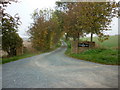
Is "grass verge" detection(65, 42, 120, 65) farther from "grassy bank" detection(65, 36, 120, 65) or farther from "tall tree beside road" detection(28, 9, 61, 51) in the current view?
"tall tree beside road" detection(28, 9, 61, 51)

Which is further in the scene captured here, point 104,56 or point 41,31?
point 41,31

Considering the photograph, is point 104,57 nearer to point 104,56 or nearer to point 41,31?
point 104,56

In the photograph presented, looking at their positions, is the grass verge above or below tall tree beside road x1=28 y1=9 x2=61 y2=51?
below

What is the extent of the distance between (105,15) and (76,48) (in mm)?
3520

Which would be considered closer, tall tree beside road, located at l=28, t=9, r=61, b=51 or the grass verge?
the grass verge

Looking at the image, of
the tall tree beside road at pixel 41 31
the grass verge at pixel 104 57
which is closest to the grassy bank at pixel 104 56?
the grass verge at pixel 104 57

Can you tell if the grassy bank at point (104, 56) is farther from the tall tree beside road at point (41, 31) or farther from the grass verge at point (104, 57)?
the tall tree beside road at point (41, 31)

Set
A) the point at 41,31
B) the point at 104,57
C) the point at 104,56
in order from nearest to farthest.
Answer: the point at 104,57 < the point at 104,56 < the point at 41,31

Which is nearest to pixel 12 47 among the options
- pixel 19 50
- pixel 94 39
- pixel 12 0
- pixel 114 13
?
pixel 19 50

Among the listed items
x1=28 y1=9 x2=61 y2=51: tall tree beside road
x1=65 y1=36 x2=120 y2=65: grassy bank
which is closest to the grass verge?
x1=65 y1=36 x2=120 y2=65: grassy bank

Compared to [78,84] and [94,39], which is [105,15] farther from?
[78,84]

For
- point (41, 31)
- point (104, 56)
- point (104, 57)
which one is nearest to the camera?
point (104, 57)

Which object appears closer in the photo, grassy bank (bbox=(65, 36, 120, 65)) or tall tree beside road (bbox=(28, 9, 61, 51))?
grassy bank (bbox=(65, 36, 120, 65))

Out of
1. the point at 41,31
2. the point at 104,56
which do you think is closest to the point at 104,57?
the point at 104,56
